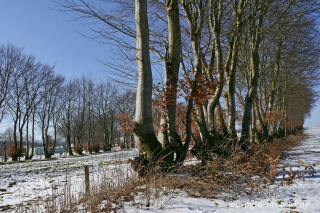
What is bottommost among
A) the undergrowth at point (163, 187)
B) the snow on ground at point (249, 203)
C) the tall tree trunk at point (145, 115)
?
the snow on ground at point (249, 203)

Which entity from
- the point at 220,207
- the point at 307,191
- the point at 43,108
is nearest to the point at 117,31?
the point at 220,207

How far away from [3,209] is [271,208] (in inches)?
247

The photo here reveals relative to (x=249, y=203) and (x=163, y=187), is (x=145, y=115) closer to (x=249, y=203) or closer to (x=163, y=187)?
(x=163, y=187)

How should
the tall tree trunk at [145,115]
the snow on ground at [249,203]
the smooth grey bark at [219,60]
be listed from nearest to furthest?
the snow on ground at [249,203] → the tall tree trunk at [145,115] → the smooth grey bark at [219,60]

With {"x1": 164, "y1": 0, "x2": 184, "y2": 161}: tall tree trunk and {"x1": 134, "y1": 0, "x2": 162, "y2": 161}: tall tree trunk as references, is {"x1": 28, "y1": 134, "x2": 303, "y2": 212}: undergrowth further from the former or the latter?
{"x1": 164, "y1": 0, "x2": 184, "y2": 161}: tall tree trunk

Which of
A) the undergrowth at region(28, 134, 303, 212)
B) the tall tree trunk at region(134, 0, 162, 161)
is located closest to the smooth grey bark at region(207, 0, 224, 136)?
the undergrowth at region(28, 134, 303, 212)

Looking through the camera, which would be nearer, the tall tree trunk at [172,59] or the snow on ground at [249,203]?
the snow on ground at [249,203]

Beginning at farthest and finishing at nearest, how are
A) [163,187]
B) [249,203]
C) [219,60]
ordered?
[219,60] < [163,187] < [249,203]

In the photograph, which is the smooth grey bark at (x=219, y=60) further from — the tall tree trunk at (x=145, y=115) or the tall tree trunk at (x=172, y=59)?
the tall tree trunk at (x=145, y=115)

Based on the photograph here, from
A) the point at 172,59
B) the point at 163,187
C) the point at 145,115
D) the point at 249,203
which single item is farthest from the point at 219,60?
the point at 163,187

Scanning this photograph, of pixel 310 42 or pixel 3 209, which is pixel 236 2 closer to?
pixel 310 42

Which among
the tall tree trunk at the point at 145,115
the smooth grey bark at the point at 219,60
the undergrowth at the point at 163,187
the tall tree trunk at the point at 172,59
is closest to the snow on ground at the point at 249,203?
the undergrowth at the point at 163,187

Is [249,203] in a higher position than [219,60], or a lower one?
lower

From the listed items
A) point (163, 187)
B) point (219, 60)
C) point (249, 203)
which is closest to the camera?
point (249, 203)
